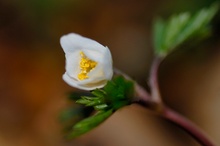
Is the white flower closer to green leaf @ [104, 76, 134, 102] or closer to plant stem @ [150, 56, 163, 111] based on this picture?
green leaf @ [104, 76, 134, 102]

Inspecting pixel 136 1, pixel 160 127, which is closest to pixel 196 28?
pixel 160 127

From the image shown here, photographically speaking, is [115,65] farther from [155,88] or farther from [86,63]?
[86,63]

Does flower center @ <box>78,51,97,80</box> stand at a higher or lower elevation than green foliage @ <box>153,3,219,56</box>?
lower

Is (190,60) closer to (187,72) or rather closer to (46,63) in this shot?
(187,72)

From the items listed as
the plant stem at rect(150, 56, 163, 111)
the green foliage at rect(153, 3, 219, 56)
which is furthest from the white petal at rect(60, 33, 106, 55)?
the green foliage at rect(153, 3, 219, 56)

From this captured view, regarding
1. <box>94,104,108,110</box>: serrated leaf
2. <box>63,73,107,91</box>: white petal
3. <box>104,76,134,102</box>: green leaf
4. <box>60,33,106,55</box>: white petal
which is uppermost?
<box>60,33,106,55</box>: white petal

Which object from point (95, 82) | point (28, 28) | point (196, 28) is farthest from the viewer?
point (28, 28)

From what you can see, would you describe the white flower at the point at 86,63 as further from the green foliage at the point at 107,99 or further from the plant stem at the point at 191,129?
the plant stem at the point at 191,129

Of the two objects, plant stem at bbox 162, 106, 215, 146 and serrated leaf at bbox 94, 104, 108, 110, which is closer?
serrated leaf at bbox 94, 104, 108, 110
